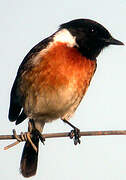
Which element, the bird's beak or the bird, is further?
the bird's beak

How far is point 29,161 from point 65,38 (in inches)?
64.4

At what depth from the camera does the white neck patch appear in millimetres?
5341

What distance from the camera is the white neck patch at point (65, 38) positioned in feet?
17.5

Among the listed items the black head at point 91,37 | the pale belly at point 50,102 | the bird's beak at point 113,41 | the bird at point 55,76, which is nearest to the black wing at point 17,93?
the bird at point 55,76

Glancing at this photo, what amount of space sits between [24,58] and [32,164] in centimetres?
138

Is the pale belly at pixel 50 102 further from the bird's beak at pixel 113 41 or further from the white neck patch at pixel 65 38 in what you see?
the bird's beak at pixel 113 41

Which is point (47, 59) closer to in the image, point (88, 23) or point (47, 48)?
point (47, 48)

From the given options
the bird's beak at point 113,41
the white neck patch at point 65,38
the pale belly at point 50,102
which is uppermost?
the white neck patch at point 65,38

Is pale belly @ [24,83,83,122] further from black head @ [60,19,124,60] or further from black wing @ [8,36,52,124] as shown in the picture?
black head @ [60,19,124,60]

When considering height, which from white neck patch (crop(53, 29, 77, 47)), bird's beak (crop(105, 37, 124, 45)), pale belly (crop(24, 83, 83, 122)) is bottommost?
pale belly (crop(24, 83, 83, 122))

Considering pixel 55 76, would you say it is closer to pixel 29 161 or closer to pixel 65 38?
pixel 65 38

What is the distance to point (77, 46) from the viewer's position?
542 centimetres

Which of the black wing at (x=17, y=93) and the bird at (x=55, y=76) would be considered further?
the black wing at (x=17, y=93)

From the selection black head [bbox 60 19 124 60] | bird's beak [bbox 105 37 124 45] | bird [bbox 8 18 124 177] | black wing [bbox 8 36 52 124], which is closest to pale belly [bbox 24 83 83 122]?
bird [bbox 8 18 124 177]
